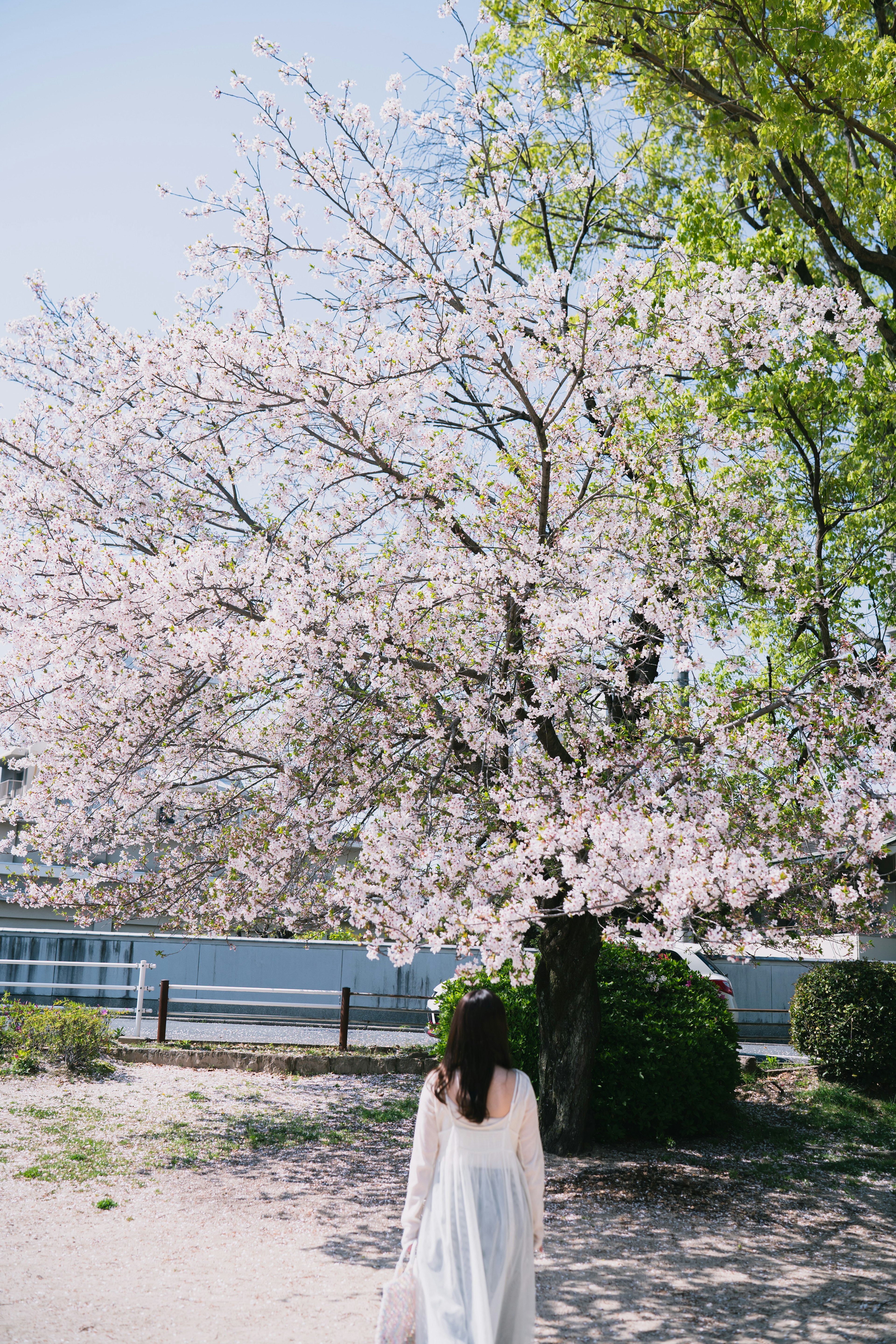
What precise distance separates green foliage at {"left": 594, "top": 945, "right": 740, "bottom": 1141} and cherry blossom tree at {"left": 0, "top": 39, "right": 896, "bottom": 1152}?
0.53 metres

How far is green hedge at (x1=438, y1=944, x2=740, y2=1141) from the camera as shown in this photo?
8711 mm

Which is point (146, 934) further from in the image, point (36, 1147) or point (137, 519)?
point (137, 519)

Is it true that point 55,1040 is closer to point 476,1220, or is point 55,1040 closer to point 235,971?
point 235,971


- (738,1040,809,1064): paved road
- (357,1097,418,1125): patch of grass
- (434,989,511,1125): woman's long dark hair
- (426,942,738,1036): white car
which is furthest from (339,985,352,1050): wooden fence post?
(434,989,511,1125): woman's long dark hair

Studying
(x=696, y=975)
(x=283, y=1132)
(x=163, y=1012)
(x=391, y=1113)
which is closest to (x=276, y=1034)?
(x=163, y=1012)

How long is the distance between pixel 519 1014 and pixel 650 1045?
1257 mm

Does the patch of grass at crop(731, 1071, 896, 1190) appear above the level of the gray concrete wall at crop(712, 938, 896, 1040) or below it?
below

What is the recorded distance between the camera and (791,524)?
10.8 metres

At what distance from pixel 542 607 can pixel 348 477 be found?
2090mm

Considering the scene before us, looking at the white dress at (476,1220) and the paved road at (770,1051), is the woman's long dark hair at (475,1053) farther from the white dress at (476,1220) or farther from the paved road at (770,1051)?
the paved road at (770,1051)

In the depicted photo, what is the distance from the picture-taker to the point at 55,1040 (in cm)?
1102

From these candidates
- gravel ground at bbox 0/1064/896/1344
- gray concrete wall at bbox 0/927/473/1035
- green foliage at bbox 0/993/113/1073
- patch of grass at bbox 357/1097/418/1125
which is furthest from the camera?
gray concrete wall at bbox 0/927/473/1035

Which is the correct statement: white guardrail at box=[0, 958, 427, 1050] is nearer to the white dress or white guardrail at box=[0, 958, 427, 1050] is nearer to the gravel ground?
the gravel ground

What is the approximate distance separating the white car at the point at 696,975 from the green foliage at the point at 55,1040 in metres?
3.81
